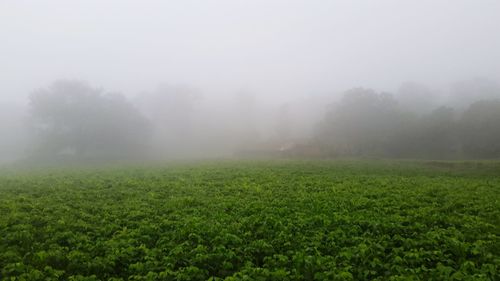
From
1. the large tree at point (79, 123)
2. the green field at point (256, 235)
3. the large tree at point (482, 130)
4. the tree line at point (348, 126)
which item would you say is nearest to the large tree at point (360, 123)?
the tree line at point (348, 126)

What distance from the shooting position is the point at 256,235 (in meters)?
15.6

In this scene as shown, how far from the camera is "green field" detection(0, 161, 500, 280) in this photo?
12.0 meters

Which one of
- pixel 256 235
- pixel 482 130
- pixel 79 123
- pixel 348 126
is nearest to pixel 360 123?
pixel 348 126

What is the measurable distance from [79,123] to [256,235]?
79.0 m

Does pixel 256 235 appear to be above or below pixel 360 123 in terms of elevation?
below

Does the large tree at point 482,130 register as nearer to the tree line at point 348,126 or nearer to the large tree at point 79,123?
the tree line at point 348,126

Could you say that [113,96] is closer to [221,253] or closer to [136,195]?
[136,195]

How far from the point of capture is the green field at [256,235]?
39.4 feet

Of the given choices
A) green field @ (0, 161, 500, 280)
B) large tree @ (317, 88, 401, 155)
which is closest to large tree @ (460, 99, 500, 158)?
large tree @ (317, 88, 401, 155)

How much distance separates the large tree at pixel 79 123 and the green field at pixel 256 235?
209ft

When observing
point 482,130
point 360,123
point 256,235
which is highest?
point 360,123

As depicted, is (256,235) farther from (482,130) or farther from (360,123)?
(360,123)

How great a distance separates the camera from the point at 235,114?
136250 mm

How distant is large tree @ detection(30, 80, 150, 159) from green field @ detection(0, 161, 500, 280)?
209ft
